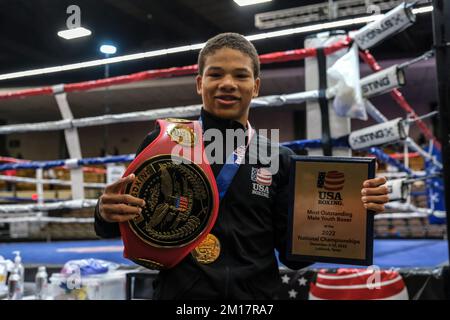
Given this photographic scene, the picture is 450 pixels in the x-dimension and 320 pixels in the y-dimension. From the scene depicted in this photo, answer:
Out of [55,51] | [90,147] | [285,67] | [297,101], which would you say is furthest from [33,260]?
[90,147]

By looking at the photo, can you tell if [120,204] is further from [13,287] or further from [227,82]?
[13,287]

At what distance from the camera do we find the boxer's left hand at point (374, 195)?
29.5 inches

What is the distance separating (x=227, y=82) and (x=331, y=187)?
0.26m

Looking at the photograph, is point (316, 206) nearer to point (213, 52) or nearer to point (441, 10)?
point (213, 52)

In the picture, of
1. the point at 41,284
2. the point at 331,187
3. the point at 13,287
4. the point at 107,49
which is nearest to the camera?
the point at 331,187

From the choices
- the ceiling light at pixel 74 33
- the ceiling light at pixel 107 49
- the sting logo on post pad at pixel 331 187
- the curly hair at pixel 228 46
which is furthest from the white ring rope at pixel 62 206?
the sting logo on post pad at pixel 331 187

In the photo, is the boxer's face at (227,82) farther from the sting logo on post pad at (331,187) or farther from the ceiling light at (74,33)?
the ceiling light at (74,33)

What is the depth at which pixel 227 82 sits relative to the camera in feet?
2.66

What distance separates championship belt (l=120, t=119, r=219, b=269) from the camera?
70 centimetres

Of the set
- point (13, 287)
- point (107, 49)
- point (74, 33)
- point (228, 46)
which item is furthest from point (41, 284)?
point (228, 46)

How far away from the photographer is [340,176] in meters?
0.78

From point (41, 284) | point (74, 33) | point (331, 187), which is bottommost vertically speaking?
point (41, 284)

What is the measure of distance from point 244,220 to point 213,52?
0.32 meters

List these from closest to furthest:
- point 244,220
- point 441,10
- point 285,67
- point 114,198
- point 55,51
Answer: point 114,198 < point 244,220 < point 441,10 < point 55,51 < point 285,67
